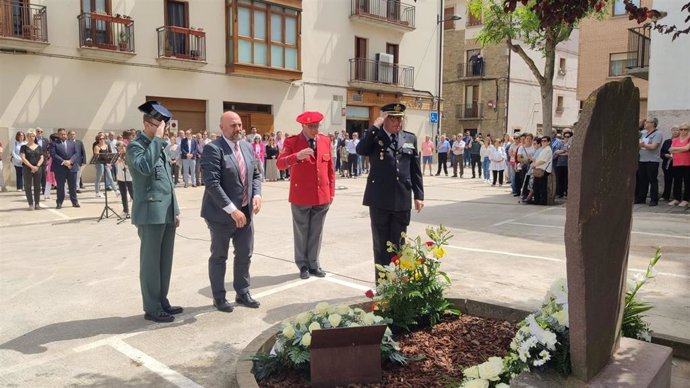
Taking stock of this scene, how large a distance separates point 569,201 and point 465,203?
11.5 meters

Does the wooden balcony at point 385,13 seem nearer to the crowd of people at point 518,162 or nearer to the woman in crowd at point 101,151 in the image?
the crowd of people at point 518,162

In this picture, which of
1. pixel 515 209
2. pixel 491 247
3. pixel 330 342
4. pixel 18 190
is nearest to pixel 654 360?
pixel 330 342

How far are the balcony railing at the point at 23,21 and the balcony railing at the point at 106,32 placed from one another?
4.00ft

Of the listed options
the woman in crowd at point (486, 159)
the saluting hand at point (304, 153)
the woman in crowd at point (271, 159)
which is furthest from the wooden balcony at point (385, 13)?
the saluting hand at point (304, 153)

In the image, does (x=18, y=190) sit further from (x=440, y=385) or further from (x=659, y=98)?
(x=659, y=98)

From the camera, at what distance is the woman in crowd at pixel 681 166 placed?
1174 cm

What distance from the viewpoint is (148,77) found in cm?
2089

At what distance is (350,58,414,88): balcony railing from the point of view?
91.8 ft

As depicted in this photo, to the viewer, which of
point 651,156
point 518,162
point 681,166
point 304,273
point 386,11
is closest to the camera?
point 304,273

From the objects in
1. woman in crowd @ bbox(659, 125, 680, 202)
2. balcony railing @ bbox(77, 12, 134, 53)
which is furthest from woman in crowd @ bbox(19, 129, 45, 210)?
woman in crowd @ bbox(659, 125, 680, 202)

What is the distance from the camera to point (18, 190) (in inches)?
667

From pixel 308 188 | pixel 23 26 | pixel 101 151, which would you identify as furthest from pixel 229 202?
pixel 23 26

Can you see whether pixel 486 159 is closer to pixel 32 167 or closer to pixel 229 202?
pixel 32 167

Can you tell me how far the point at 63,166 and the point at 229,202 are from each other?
32.6 feet
